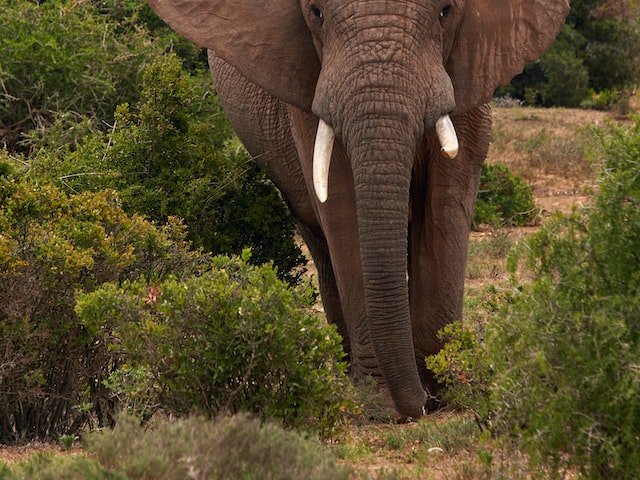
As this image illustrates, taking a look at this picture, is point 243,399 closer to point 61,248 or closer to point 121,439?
point 121,439

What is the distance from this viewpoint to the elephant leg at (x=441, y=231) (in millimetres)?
6637

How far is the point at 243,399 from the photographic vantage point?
4.83 meters

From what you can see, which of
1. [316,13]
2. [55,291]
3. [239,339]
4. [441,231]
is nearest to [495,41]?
[316,13]

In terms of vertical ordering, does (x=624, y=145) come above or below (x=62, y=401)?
above

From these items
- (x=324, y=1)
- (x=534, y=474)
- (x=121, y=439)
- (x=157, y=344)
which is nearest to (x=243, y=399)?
(x=157, y=344)

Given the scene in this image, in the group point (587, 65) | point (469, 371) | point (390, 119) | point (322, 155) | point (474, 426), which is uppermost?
point (587, 65)

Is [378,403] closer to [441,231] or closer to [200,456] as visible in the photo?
[441,231]

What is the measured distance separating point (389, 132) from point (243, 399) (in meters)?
1.49

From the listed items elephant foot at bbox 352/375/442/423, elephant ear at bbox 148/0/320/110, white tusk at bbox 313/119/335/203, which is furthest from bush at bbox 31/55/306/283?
white tusk at bbox 313/119/335/203

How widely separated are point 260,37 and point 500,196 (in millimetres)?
7049

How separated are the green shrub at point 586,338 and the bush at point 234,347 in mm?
809

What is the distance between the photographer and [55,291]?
18.3ft

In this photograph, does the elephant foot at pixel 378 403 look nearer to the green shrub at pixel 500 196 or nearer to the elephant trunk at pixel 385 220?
the elephant trunk at pixel 385 220

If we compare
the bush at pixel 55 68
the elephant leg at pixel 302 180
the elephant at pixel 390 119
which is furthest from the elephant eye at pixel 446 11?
the bush at pixel 55 68
